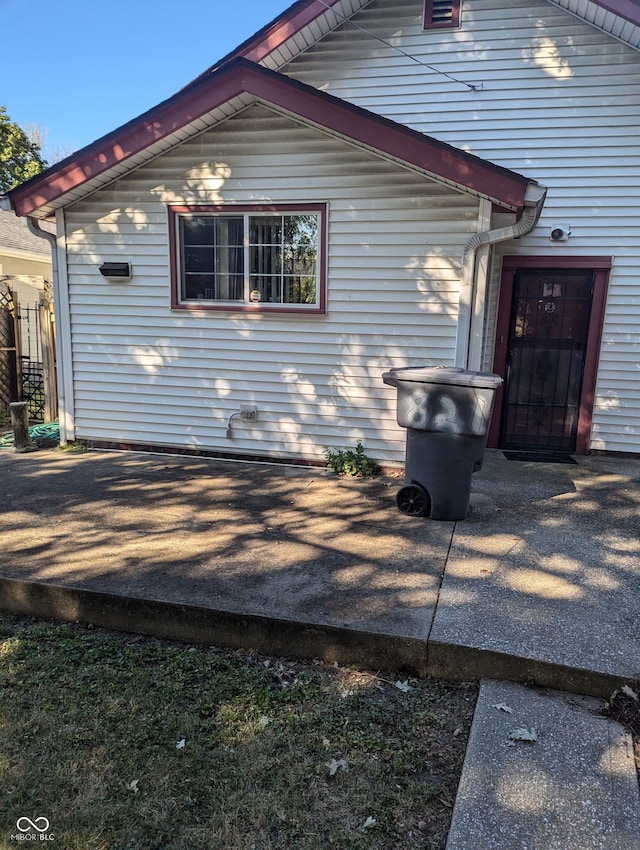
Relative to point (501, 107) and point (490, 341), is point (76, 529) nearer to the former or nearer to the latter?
point (490, 341)

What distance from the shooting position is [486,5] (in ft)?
21.7

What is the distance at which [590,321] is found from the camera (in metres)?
6.75

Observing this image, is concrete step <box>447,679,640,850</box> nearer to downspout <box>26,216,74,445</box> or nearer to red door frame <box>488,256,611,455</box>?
red door frame <box>488,256,611,455</box>

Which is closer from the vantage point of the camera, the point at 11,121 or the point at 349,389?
the point at 349,389

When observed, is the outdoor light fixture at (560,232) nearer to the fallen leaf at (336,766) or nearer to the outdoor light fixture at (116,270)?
the outdoor light fixture at (116,270)

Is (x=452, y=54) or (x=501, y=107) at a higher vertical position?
(x=452, y=54)

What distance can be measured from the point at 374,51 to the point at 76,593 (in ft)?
22.3

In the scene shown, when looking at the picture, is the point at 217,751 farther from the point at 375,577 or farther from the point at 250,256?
the point at 250,256

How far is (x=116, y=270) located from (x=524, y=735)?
19.2ft

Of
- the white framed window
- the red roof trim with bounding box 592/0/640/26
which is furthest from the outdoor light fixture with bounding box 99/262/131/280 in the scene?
the red roof trim with bounding box 592/0/640/26

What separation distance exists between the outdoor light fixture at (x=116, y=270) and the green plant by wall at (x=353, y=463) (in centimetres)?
299

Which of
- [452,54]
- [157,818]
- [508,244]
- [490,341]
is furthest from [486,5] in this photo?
[157,818]

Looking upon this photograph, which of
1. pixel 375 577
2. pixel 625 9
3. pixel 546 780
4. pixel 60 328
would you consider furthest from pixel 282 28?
pixel 546 780

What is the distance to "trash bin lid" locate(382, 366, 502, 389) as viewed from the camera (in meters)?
4.20
